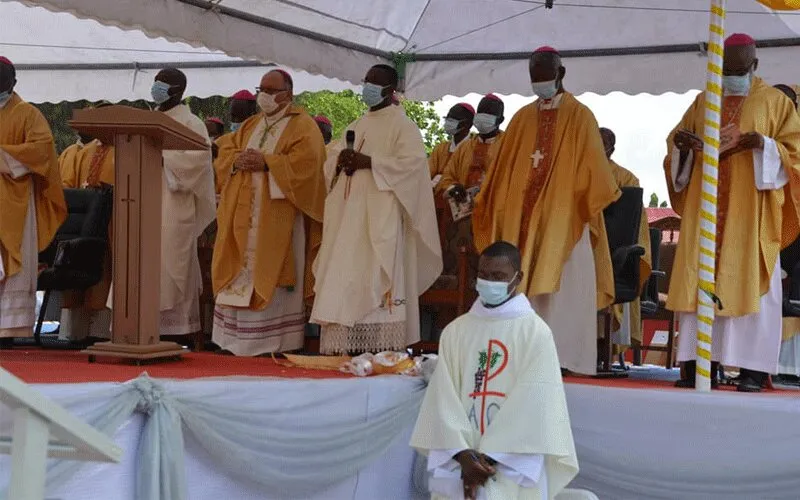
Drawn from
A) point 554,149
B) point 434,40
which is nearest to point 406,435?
point 554,149

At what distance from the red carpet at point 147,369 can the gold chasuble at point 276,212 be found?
0.60 metres

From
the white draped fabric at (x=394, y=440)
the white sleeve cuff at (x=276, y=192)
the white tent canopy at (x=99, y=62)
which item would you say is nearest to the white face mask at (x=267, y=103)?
the white sleeve cuff at (x=276, y=192)

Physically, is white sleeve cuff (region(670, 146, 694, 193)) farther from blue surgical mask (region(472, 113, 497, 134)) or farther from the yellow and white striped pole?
blue surgical mask (region(472, 113, 497, 134))

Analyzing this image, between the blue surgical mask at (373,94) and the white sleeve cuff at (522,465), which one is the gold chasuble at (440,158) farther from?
the white sleeve cuff at (522,465)

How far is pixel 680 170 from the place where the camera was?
7.07 m

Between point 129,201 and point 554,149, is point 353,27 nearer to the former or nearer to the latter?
point 554,149

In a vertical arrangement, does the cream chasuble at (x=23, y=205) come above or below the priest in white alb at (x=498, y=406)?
above

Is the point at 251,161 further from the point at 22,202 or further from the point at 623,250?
the point at 623,250

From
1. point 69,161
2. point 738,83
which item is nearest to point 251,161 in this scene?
point 69,161

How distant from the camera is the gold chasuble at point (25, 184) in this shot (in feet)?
25.6

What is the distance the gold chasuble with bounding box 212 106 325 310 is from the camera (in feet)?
26.2

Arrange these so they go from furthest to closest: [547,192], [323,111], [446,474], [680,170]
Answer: [323,111], [547,192], [680,170], [446,474]

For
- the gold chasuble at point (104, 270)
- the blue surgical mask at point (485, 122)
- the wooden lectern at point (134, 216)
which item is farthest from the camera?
the blue surgical mask at point (485, 122)

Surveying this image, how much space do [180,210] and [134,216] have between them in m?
2.16
